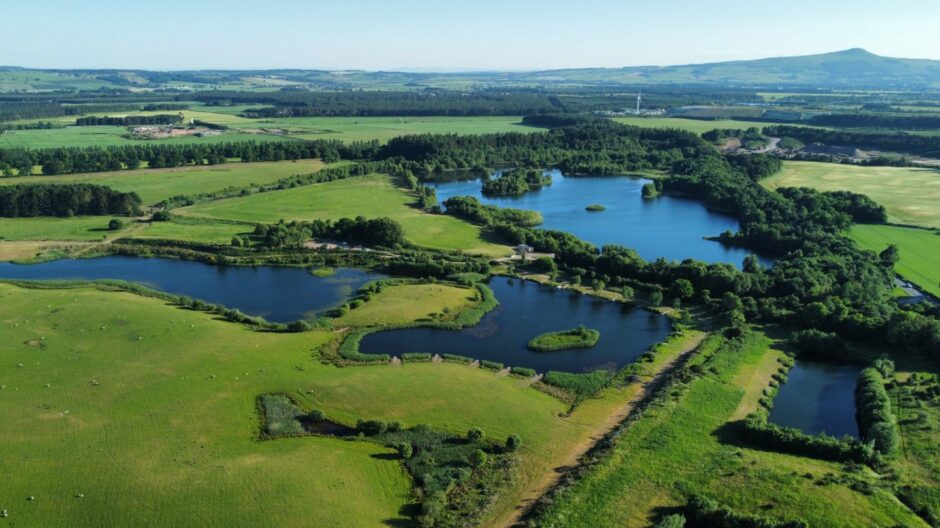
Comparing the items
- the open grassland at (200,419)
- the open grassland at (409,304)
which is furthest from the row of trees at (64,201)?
the open grassland at (409,304)

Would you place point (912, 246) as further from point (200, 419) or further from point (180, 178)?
point (180, 178)

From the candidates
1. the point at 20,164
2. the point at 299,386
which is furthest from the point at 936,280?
the point at 20,164

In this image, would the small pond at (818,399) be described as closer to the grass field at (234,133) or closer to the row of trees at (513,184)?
the row of trees at (513,184)

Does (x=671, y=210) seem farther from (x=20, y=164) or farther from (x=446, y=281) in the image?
(x=20, y=164)

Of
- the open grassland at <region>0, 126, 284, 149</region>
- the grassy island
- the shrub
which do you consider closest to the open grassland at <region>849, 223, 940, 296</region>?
the grassy island

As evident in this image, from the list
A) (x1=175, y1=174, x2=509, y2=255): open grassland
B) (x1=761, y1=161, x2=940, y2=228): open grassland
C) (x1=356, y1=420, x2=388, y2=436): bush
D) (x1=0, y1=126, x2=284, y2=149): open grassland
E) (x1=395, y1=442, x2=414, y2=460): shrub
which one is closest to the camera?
(x1=395, y1=442, x2=414, y2=460): shrub

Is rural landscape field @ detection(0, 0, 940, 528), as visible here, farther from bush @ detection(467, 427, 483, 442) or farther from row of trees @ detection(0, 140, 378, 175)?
row of trees @ detection(0, 140, 378, 175)
